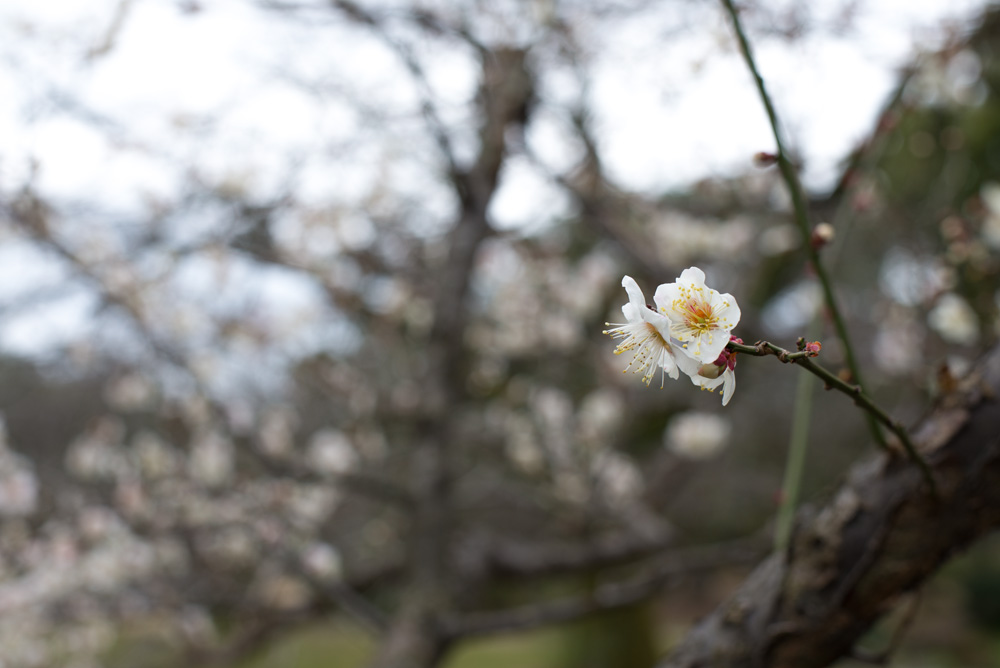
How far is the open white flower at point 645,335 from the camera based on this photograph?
64 cm

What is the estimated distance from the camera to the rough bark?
0.85 m

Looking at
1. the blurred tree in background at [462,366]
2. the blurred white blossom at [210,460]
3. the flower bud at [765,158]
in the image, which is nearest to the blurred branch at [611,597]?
the blurred tree in background at [462,366]

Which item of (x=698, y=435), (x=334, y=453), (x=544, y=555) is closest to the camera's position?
(x=698, y=435)

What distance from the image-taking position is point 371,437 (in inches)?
150

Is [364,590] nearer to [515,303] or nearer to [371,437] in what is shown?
[371,437]

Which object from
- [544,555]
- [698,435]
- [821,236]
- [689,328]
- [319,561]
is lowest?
[544,555]

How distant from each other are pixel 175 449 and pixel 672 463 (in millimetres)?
2759

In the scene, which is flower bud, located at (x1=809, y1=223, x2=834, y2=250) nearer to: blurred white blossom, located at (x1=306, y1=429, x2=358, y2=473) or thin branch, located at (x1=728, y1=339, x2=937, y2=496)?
thin branch, located at (x1=728, y1=339, x2=937, y2=496)

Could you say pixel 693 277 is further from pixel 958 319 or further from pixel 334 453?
pixel 334 453

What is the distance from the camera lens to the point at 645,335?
0.79 meters

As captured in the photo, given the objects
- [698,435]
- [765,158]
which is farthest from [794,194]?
[698,435]

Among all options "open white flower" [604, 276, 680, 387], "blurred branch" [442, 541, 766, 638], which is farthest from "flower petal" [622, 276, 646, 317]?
"blurred branch" [442, 541, 766, 638]

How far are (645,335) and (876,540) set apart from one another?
0.40 m

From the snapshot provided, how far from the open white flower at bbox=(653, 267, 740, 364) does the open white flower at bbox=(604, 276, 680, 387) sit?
24 mm
